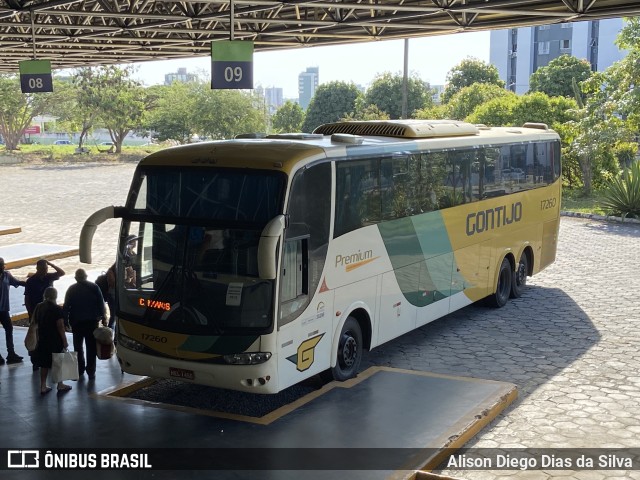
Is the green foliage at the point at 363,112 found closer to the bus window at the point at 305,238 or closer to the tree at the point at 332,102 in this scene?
the tree at the point at 332,102

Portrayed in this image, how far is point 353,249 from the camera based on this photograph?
11.0m

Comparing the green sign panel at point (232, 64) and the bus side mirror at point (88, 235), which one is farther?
the green sign panel at point (232, 64)

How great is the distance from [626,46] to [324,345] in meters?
22.7

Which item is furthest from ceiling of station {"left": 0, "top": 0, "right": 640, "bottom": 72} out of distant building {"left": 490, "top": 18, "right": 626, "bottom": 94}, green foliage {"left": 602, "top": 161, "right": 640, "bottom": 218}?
distant building {"left": 490, "top": 18, "right": 626, "bottom": 94}

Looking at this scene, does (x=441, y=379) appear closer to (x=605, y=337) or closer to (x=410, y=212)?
(x=410, y=212)

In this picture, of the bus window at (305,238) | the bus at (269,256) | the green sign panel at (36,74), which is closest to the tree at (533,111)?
the green sign panel at (36,74)

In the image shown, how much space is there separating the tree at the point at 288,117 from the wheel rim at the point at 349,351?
55910 mm

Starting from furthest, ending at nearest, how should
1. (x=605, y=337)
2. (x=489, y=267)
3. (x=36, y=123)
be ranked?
(x=36, y=123) → (x=489, y=267) → (x=605, y=337)

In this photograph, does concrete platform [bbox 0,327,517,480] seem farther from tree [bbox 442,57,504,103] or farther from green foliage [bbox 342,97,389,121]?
tree [bbox 442,57,504,103]

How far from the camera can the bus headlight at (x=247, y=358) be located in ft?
30.5

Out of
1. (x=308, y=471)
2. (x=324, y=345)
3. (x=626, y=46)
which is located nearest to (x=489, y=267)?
(x=324, y=345)

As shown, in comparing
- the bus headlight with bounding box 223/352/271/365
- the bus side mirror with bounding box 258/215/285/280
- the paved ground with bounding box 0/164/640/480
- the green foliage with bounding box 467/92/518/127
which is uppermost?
the green foliage with bounding box 467/92/518/127

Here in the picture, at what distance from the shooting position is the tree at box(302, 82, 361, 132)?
65.4 meters

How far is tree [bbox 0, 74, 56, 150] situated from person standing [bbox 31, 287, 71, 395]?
212 feet
